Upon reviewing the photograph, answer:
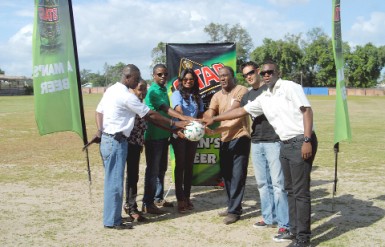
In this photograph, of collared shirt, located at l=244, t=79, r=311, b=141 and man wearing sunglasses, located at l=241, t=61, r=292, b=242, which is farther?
man wearing sunglasses, located at l=241, t=61, r=292, b=242

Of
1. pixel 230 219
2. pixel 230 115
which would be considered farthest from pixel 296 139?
pixel 230 219

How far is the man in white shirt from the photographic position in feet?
19.2

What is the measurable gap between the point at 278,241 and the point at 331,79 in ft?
304

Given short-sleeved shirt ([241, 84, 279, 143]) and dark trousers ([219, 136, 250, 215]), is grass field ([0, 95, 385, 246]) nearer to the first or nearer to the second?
dark trousers ([219, 136, 250, 215])

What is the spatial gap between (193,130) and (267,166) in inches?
44.9

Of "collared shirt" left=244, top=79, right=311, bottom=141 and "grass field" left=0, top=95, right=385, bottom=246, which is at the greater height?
"collared shirt" left=244, top=79, right=311, bottom=141

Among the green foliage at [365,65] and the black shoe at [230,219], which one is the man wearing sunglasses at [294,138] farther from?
the green foliage at [365,65]

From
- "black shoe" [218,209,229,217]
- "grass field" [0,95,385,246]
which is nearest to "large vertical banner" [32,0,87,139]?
"grass field" [0,95,385,246]

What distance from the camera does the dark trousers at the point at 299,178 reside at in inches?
202

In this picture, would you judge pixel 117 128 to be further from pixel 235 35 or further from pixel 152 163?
pixel 235 35

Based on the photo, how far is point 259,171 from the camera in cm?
604

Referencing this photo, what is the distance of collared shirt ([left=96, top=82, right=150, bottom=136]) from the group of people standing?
1 centimetres

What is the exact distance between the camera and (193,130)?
6.35 metres

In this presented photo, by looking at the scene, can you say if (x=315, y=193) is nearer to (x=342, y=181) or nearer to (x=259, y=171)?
(x=342, y=181)
